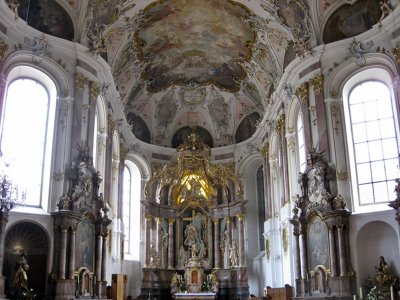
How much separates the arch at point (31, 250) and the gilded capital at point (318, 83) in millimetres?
11675

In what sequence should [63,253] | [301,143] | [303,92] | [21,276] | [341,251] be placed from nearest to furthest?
1. [21,276]
2. [63,253]
3. [341,251]
4. [303,92]
5. [301,143]

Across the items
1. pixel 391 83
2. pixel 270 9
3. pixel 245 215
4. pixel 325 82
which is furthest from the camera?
pixel 245 215

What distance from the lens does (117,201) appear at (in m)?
25.6

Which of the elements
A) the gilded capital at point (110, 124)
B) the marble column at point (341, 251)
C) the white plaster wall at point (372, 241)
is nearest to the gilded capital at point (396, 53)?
the white plaster wall at point (372, 241)

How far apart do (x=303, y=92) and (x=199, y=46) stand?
850cm

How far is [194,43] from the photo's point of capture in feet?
88.4

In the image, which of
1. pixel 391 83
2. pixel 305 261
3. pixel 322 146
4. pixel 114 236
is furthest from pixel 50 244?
pixel 391 83

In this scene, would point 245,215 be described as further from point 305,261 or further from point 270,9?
point 270,9

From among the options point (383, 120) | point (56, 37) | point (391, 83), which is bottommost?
point (383, 120)

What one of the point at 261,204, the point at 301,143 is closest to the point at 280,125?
the point at 301,143

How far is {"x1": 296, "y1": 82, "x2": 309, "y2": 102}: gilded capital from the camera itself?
2059 cm

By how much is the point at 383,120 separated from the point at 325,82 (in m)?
2.74

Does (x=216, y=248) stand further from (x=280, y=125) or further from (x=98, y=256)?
(x=98, y=256)

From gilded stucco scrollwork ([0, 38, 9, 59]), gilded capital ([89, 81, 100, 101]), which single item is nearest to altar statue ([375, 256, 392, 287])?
gilded capital ([89, 81, 100, 101])
